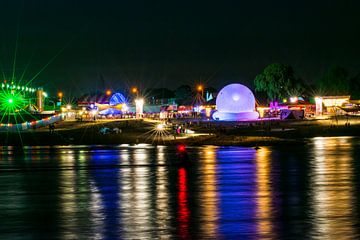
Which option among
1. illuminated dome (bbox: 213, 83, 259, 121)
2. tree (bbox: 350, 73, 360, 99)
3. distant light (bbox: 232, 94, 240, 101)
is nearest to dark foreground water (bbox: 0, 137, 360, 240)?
illuminated dome (bbox: 213, 83, 259, 121)

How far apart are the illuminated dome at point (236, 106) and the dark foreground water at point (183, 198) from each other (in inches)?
2374

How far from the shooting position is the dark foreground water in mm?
12664

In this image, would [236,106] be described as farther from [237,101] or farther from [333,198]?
[333,198]

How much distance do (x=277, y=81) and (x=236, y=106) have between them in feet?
176

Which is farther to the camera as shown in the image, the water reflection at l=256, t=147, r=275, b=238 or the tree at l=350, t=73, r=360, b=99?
the tree at l=350, t=73, r=360, b=99

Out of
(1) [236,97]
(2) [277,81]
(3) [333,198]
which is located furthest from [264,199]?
(2) [277,81]

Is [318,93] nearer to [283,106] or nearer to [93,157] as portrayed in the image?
[283,106]

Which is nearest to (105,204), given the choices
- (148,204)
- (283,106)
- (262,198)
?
(148,204)

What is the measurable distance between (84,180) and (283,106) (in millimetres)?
91673

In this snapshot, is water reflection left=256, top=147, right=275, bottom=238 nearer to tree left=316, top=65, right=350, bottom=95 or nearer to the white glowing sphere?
the white glowing sphere

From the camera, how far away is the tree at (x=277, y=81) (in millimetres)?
141625

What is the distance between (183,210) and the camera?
14883 mm

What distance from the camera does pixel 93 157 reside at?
30.8 meters

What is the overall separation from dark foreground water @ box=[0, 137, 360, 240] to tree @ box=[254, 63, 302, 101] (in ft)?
374
